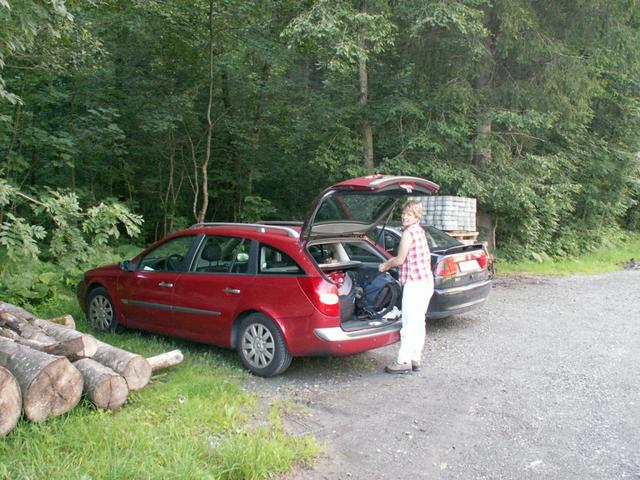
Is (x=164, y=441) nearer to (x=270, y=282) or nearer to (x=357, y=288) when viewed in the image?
(x=270, y=282)

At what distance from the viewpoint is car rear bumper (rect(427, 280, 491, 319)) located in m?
7.69

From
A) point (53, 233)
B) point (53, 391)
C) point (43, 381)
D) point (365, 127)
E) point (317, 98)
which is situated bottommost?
point (53, 391)

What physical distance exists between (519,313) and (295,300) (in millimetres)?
5231

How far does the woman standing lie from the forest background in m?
6.32

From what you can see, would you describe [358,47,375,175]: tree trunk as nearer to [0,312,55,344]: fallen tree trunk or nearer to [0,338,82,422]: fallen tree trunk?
[0,312,55,344]: fallen tree trunk

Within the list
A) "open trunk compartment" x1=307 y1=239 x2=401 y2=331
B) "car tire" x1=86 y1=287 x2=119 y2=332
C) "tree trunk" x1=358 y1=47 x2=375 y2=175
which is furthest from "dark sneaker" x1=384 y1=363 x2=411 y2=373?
"tree trunk" x1=358 y1=47 x2=375 y2=175

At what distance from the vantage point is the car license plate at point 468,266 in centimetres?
796

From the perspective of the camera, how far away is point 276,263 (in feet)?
19.9

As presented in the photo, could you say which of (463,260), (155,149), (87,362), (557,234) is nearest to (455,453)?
(87,362)

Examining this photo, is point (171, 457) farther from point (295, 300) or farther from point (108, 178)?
point (108, 178)

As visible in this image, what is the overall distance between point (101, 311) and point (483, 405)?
5303 mm

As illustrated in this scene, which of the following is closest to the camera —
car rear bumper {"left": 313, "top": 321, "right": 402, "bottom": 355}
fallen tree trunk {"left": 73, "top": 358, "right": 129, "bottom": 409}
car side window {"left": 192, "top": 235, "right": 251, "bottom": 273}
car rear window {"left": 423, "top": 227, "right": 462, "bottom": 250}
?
fallen tree trunk {"left": 73, "top": 358, "right": 129, "bottom": 409}

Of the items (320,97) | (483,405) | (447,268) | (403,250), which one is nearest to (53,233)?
(403,250)

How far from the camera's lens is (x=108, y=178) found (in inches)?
627
